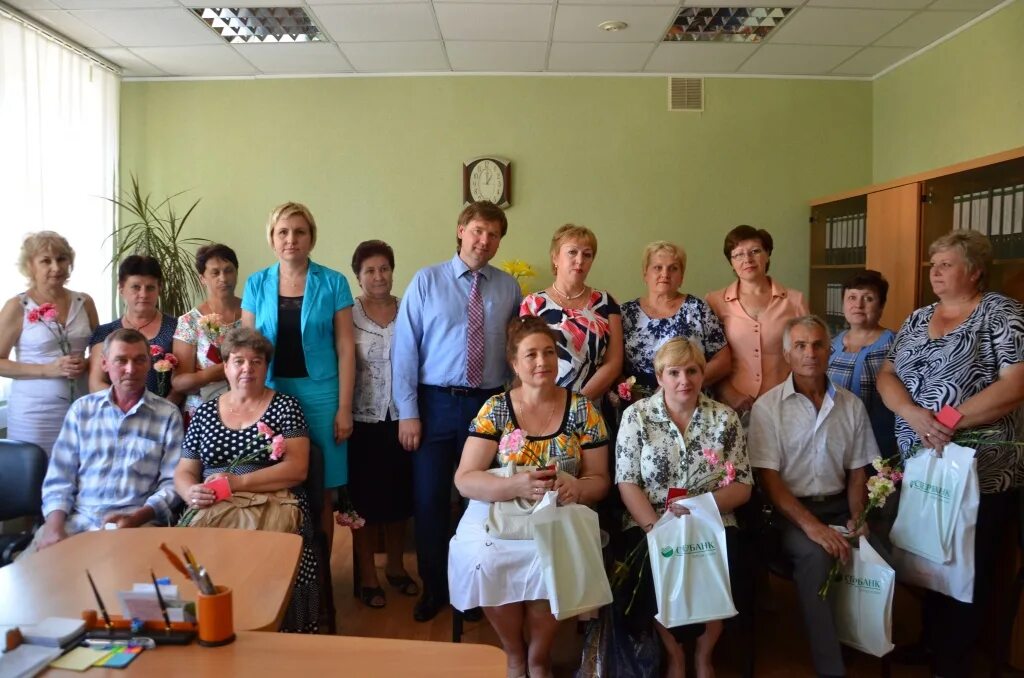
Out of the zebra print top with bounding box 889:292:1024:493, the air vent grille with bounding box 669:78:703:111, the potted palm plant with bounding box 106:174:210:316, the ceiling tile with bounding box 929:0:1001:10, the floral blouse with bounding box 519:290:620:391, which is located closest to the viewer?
the zebra print top with bounding box 889:292:1024:493

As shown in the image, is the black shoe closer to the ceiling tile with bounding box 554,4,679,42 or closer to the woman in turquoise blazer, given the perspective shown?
the woman in turquoise blazer

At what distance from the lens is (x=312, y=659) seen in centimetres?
141

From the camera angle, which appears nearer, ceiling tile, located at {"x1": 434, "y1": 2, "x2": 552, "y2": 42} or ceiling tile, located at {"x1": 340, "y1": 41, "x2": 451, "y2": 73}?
ceiling tile, located at {"x1": 434, "y1": 2, "x2": 552, "y2": 42}

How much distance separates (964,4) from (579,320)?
3090mm

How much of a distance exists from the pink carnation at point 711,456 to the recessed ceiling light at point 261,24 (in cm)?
348

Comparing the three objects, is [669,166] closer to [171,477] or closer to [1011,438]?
[1011,438]

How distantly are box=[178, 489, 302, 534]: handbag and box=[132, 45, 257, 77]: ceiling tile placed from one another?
3.54 metres

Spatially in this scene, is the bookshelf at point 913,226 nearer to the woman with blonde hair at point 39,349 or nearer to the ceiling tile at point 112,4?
the woman with blonde hair at point 39,349

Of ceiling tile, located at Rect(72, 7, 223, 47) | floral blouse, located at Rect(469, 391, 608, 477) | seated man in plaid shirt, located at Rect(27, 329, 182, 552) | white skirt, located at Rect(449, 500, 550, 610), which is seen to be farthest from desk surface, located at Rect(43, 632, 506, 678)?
ceiling tile, located at Rect(72, 7, 223, 47)

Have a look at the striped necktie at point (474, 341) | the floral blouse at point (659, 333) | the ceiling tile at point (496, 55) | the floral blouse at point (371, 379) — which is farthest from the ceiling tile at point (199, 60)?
the floral blouse at point (659, 333)

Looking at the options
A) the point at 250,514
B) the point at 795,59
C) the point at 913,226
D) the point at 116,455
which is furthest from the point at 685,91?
the point at 116,455

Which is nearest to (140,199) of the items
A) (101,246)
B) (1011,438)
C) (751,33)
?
(101,246)

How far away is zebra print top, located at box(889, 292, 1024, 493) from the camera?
255cm

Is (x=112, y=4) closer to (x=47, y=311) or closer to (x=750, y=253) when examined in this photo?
(x=47, y=311)
